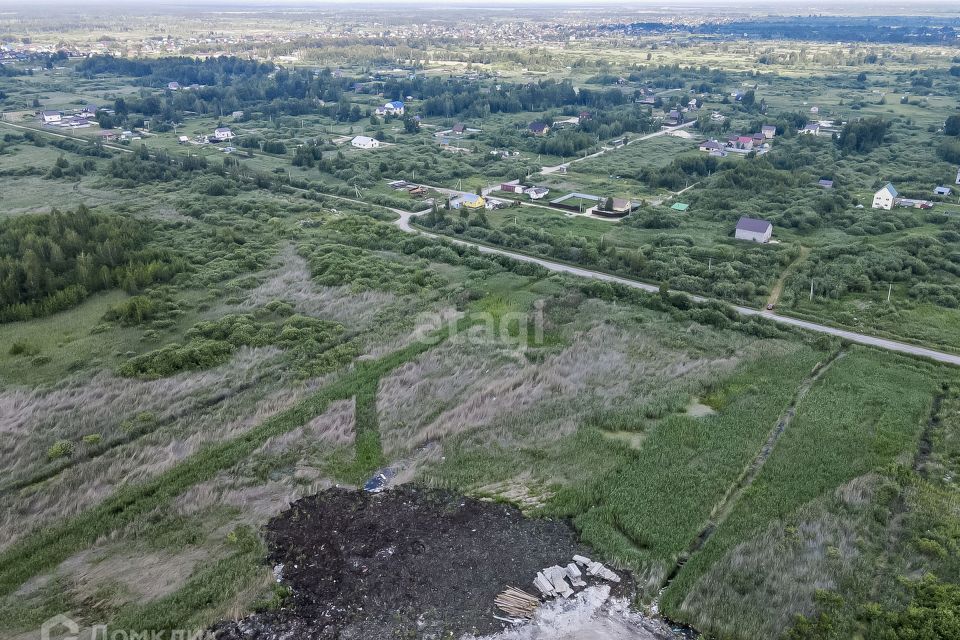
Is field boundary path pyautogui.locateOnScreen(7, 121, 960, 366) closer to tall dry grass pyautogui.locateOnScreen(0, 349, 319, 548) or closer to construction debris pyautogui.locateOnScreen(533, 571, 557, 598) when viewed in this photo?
tall dry grass pyautogui.locateOnScreen(0, 349, 319, 548)

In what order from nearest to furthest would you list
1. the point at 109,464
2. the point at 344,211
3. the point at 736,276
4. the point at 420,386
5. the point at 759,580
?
1. the point at 759,580
2. the point at 109,464
3. the point at 420,386
4. the point at 736,276
5. the point at 344,211

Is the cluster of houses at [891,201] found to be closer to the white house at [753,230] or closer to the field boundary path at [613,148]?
the white house at [753,230]

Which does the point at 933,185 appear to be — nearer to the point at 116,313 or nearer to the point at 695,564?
the point at 695,564

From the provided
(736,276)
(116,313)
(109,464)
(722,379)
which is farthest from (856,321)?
(116,313)

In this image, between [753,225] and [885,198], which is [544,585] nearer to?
[753,225]

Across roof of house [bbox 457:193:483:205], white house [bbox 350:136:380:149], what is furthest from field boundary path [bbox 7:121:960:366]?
white house [bbox 350:136:380:149]

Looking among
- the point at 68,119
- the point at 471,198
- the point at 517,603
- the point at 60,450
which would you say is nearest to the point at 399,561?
the point at 517,603

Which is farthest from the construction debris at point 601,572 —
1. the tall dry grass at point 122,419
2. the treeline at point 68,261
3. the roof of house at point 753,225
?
A: the roof of house at point 753,225
